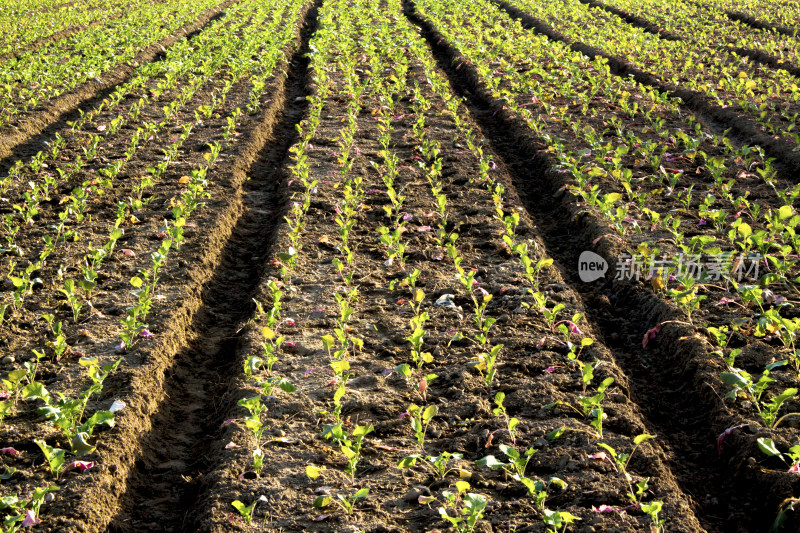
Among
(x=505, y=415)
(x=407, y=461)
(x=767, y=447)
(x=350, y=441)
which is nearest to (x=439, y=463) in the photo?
(x=407, y=461)

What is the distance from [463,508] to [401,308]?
6.42 feet

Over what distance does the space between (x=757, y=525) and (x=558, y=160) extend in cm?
475

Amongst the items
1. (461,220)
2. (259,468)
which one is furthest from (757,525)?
(461,220)

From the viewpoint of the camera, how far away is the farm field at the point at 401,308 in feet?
10.3

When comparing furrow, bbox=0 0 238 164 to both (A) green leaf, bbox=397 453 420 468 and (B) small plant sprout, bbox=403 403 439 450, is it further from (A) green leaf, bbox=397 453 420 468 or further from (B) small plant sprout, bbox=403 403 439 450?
(A) green leaf, bbox=397 453 420 468

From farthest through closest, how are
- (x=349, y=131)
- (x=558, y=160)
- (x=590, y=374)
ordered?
(x=349, y=131) → (x=558, y=160) → (x=590, y=374)

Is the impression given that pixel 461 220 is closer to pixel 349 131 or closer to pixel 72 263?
pixel 349 131

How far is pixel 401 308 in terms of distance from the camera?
15.2 ft

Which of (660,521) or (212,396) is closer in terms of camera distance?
(660,521)

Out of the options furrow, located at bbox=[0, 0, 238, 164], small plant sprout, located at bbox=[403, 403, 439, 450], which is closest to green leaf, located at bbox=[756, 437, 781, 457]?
small plant sprout, located at bbox=[403, 403, 439, 450]

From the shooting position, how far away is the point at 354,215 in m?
5.99

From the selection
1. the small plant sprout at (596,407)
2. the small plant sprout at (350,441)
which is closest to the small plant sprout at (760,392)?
the small plant sprout at (596,407)

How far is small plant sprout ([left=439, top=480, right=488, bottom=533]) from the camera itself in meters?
2.69

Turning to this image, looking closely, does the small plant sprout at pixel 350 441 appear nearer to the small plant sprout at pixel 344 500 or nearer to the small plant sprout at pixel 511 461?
the small plant sprout at pixel 344 500
